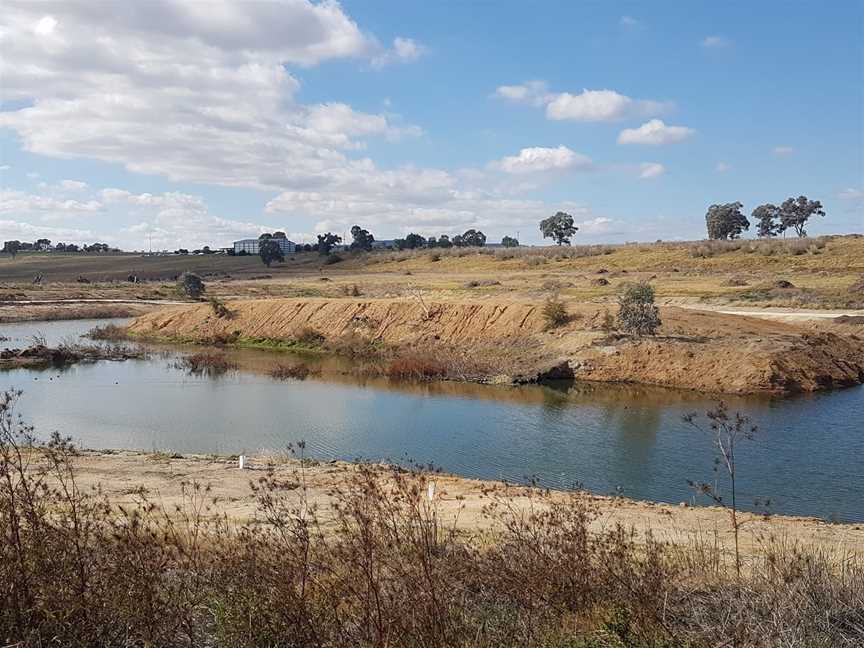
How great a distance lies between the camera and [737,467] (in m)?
18.3

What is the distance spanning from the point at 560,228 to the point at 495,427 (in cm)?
10411

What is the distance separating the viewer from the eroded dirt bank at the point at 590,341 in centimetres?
3064

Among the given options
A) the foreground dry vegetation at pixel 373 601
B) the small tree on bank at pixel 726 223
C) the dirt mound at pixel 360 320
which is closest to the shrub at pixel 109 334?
the dirt mound at pixel 360 320

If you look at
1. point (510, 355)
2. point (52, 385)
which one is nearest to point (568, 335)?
point (510, 355)

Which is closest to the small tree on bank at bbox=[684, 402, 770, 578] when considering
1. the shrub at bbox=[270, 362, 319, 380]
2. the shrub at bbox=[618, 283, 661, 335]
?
the shrub at bbox=[618, 283, 661, 335]

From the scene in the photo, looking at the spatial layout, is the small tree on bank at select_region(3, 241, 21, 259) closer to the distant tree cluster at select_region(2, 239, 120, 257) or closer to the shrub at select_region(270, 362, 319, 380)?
the distant tree cluster at select_region(2, 239, 120, 257)

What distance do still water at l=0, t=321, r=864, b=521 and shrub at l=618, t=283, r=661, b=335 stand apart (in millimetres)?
4879

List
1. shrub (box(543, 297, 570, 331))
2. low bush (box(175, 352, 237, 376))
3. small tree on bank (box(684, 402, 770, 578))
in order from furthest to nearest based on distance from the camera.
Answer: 1. shrub (box(543, 297, 570, 331))
2. low bush (box(175, 352, 237, 376))
3. small tree on bank (box(684, 402, 770, 578))

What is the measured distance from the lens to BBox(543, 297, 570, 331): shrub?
128ft

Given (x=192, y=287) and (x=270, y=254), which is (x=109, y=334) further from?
(x=270, y=254)

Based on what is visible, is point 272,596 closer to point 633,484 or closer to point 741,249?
point 633,484

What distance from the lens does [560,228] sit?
124m

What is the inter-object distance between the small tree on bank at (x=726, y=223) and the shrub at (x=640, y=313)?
82.0 m

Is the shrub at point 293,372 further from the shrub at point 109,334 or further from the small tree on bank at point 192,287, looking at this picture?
the small tree on bank at point 192,287
